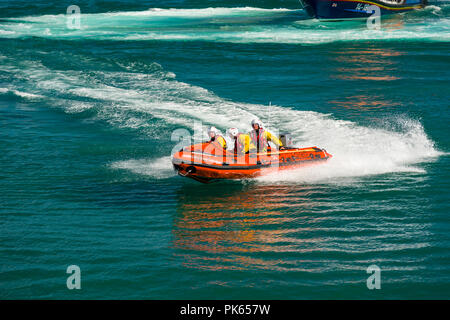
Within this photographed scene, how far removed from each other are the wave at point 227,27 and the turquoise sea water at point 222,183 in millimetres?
338

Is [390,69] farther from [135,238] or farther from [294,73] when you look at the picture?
[135,238]

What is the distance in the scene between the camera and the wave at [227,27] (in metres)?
38.6

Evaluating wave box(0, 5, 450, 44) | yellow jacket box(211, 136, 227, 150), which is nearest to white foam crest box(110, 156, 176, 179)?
yellow jacket box(211, 136, 227, 150)

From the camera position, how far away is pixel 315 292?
1180 centimetres

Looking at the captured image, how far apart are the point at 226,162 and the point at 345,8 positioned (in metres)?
28.4

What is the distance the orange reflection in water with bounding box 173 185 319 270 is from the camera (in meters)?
13.3

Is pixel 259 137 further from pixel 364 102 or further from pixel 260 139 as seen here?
pixel 364 102

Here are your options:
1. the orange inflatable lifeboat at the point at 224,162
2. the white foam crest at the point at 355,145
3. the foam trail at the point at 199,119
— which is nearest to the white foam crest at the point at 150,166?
the foam trail at the point at 199,119

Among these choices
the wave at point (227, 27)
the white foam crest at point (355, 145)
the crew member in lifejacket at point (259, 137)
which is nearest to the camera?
the crew member in lifejacket at point (259, 137)

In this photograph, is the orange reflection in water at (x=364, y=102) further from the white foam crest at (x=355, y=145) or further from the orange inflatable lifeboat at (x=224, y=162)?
the orange inflatable lifeboat at (x=224, y=162)

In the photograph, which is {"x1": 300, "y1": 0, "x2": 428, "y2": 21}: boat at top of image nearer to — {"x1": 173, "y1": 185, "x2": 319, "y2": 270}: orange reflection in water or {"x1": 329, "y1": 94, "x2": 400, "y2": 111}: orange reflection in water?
{"x1": 329, "y1": 94, "x2": 400, "y2": 111}: orange reflection in water

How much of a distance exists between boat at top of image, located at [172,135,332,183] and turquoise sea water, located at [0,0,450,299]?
0.39m

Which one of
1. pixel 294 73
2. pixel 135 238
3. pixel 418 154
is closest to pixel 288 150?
pixel 418 154

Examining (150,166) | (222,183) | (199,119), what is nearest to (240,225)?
(222,183)
